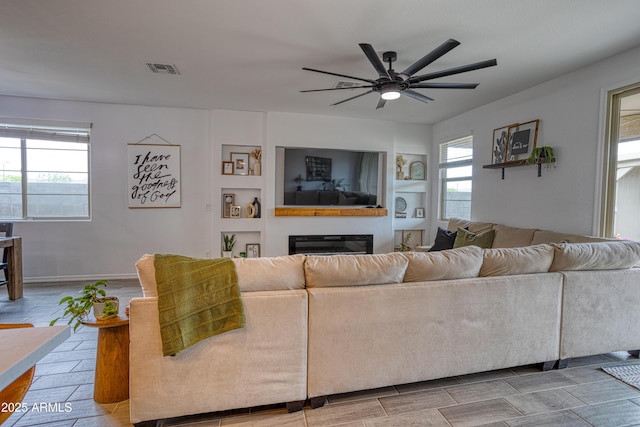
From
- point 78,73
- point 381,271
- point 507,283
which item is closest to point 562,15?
point 507,283

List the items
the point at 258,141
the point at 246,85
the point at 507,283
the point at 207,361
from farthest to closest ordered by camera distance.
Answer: the point at 258,141
the point at 246,85
the point at 507,283
the point at 207,361

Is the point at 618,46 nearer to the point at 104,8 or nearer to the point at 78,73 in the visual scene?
the point at 104,8

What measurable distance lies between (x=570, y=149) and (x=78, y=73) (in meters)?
5.36

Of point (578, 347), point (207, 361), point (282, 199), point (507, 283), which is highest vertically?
point (282, 199)

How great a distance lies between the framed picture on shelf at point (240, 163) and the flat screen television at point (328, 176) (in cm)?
54

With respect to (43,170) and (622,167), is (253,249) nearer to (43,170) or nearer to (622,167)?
(43,170)

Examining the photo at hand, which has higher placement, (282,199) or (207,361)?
(282,199)

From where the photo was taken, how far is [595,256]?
227 cm

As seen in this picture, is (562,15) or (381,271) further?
(562,15)

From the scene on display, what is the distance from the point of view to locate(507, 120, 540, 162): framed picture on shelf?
12.3ft

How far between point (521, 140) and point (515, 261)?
95.6 inches

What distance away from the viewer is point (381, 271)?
191 cm

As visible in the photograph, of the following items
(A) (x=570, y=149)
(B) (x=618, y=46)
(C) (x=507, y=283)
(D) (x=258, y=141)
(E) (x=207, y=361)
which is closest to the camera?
(E) (x=207, y=361)

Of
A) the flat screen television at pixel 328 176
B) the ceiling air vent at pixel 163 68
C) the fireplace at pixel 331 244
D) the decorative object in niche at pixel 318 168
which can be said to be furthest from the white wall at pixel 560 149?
the ceiling air vent at pixel 163 68
